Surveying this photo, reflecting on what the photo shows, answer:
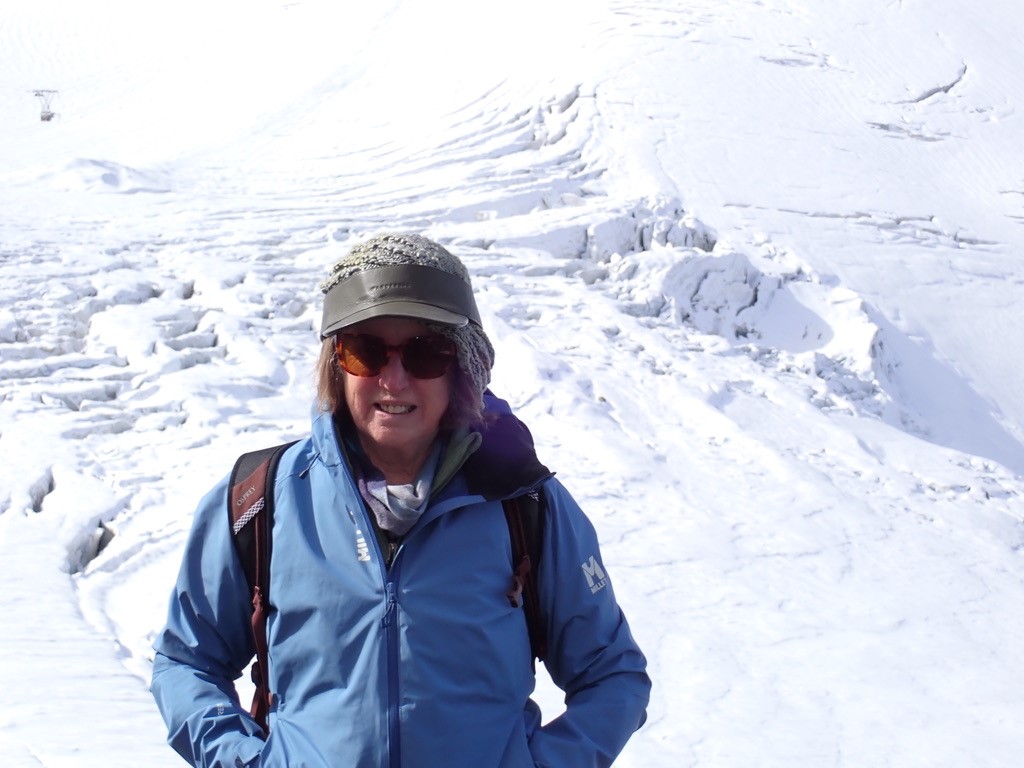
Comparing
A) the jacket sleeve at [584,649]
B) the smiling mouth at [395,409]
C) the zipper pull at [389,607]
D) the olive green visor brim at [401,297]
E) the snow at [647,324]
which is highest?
the olive green visor brim at [401,297]

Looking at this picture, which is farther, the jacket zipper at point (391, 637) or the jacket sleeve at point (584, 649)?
the jacket sleeve at point (584, 649)

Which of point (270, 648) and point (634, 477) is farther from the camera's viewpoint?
point (634, 477)

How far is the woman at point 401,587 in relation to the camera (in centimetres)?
191

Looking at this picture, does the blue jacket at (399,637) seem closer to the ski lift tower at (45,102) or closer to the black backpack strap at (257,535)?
the black backpack strap at (257,535)

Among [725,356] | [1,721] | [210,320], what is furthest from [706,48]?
[1,721]

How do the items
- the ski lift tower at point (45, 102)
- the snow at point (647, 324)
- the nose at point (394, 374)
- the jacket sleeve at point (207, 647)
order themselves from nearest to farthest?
the jacket sleeve at point (207, 647), the nose at point (394, 374), the snow at point (647, 324), the ski lift tower at point (45, 102)

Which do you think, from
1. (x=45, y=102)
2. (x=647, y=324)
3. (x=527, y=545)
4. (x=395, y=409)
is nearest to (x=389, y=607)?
(x=527, y=545)

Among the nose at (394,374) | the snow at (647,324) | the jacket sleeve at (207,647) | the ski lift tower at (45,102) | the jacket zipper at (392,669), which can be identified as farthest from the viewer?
the ski lift tower at (45,102)

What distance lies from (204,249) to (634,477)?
4.96m

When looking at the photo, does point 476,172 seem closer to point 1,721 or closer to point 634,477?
point 634,477

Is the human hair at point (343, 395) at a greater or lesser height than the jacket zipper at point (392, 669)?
greater

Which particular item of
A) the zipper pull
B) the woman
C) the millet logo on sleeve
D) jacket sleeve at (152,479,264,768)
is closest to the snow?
jacket sleeve at (152,479,264,768)

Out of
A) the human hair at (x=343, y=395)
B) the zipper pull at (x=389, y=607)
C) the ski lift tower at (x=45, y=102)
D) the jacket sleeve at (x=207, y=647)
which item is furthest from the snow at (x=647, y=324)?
the zipper pull at (x=389, y=607)

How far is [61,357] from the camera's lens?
26.1 feet
